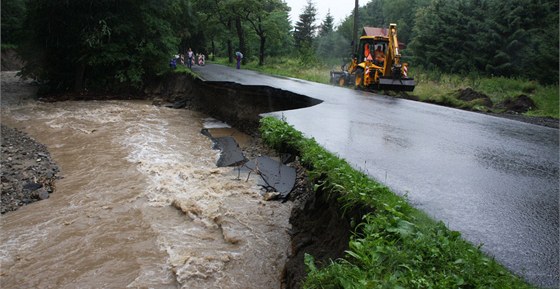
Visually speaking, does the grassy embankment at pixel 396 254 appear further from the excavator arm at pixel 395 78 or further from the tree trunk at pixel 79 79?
the tree trunk at pixel 79 79

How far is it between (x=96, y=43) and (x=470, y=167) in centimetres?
2041

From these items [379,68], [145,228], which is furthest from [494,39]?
[145,228]

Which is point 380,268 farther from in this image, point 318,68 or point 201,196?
point 318,68

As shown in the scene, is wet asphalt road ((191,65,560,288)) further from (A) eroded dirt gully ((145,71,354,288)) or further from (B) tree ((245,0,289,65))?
(B) tree ((245,0,289,65))

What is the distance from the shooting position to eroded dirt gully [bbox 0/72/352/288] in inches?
200

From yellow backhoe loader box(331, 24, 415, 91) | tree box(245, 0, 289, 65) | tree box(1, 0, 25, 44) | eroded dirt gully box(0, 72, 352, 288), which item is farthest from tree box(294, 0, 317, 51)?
eroded dirt gully box(0, 72, 352, 288)

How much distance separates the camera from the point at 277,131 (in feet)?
29.0

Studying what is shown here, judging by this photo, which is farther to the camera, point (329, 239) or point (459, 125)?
point (459, 125)

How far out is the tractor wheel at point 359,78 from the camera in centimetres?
2005

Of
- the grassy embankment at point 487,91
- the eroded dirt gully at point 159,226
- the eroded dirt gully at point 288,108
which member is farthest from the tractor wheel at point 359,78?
the eroded dirt gully at point 159,226

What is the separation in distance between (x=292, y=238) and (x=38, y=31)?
73.0 feet

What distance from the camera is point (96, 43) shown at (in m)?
21.0

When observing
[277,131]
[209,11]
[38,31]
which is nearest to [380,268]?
A: [277,131]

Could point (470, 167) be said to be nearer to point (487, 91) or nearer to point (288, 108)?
point (288, 108)
